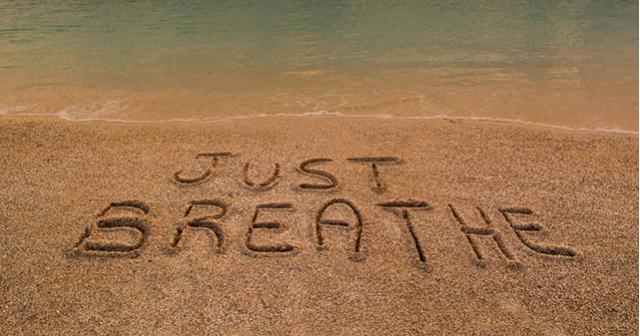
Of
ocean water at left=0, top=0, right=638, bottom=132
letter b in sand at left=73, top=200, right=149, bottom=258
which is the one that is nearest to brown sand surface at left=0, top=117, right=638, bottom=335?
letter b in sand at left=73, top=200, right=149, bottom=258

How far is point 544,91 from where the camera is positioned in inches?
220

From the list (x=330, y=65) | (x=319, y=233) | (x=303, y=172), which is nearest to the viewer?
(x=319, y=233)

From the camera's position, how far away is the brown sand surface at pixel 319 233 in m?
2.19

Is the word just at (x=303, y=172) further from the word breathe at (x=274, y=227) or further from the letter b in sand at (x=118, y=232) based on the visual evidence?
the letter b in sand at (x=118, y=232)

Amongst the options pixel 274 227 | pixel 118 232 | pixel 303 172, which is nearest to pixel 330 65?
pixel 303 172

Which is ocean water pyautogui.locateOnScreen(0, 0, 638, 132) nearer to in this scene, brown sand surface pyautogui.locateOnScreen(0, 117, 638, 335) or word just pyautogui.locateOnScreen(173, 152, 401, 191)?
brown sand surface pyautogui.locateOnScreen(0, 117, 638, 335)

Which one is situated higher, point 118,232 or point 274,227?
point 118,232

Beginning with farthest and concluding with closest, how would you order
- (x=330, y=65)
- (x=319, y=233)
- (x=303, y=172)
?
(x=330, y=65) < (x=303, y=172) < (x=319, y=233)

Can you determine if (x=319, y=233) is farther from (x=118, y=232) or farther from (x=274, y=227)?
(x=118, y=232)

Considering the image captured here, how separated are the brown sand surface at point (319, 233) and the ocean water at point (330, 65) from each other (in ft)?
3.49

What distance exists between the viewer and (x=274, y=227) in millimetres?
2828

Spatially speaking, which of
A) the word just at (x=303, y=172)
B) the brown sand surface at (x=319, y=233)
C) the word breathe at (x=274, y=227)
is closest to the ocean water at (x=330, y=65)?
the brown sand surface at (x=319, y=233)

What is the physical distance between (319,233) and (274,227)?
0.96 feet

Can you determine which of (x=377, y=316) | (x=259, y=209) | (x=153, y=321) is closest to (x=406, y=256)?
(x=377, y=316)
